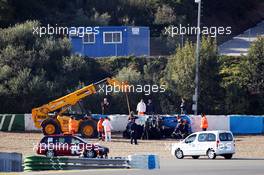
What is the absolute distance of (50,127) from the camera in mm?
47875

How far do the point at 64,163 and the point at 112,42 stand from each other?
116ft

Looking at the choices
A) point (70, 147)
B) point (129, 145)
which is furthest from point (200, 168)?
point (129, 145)

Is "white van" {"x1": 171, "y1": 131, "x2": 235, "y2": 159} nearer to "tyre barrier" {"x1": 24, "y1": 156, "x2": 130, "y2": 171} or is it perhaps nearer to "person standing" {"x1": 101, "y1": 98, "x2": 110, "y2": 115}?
"tyre barrier" {"x1": 24, "y1": 156, "x2": 130, "y2": 171}

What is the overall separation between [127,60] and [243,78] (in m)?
9.65

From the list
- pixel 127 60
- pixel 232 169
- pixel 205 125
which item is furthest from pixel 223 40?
pixel 232 169

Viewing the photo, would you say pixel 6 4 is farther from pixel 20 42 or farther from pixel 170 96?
pixel 170 96

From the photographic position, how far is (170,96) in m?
60.0

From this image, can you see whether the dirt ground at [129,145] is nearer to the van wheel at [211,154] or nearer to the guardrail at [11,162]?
the van wheel at [211,154]

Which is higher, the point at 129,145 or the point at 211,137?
the point at 211,137

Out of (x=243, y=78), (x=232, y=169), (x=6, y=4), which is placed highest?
(x=6, y=4)

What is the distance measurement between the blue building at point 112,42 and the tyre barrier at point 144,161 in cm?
3500

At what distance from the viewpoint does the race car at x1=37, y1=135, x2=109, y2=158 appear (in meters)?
38.3

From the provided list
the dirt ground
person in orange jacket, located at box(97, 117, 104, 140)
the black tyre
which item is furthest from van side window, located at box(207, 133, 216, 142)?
the black tyre

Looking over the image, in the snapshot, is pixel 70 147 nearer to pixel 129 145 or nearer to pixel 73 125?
pixel 129 145
